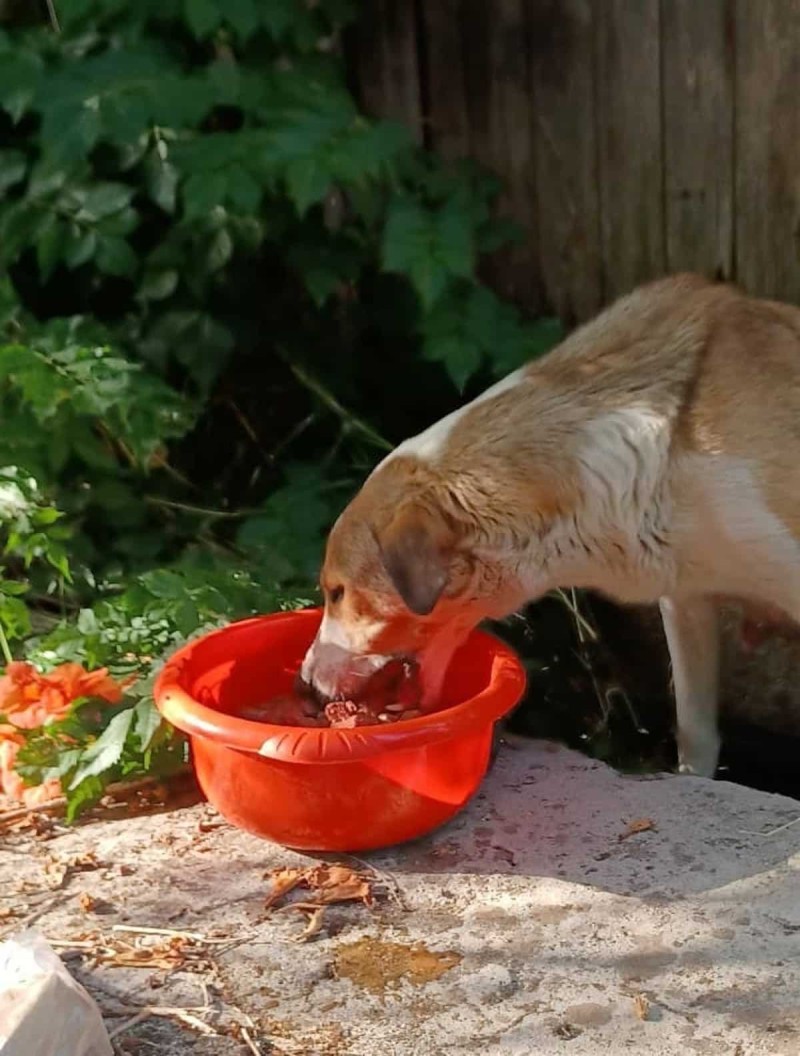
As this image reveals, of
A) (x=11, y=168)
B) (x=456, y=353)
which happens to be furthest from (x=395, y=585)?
(x=11, y=168)

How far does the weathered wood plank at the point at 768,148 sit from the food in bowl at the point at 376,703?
1.76 metres

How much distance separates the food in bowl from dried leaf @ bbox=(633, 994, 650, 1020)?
1.07m

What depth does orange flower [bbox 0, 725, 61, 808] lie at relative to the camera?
3.48 metres

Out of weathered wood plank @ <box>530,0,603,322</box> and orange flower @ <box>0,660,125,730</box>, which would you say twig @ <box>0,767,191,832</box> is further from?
weathered wood plank @ <box>530,0,603,322</box>

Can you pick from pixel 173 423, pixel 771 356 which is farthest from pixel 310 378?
pixel 771 356

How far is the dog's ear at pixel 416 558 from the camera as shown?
3.12 m

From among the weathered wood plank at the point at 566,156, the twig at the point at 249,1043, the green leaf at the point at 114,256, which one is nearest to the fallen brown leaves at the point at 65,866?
the twig at the point at 249,1043

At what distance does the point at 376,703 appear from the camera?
358 centimetres

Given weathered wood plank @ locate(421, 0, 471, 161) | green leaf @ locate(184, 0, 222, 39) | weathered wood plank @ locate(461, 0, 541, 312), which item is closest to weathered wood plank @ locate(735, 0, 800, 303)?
weathered wood plank @ locate(461, 0, 541, 312)

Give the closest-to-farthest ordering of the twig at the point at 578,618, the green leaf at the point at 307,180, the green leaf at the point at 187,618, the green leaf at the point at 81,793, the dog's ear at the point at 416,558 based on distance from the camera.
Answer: the dog's ear at the point at 416,558 < the green leaf at the point at 81,793 < the green leaf at the point at 187,618 < the green leaf at the point at 307,180 < the twig at the point at 578,618

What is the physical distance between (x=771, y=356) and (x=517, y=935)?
5.09 ft

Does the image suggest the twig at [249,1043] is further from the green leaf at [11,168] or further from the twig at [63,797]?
the green leaf at [11,168]

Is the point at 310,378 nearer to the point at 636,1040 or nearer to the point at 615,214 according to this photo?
the point at 615,214

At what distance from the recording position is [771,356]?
339cm
